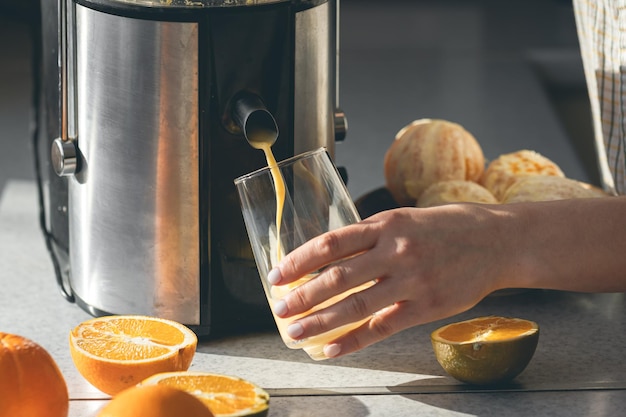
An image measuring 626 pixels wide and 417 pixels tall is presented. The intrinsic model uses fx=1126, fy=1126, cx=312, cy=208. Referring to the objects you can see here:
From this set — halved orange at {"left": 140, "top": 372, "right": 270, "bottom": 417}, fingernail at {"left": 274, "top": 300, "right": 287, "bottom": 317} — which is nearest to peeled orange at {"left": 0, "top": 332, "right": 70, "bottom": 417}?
halved orange at {"left": 140, "top": 372, "right": 270, "bottom": 417}

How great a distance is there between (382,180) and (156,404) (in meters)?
0.76

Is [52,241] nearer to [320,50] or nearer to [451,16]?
[320,50]

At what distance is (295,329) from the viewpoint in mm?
849

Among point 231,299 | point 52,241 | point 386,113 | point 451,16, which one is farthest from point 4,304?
point 451,16

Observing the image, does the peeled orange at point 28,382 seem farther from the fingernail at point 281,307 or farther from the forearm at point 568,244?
the forearm at point 568,244

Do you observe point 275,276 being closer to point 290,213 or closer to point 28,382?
point 290,213

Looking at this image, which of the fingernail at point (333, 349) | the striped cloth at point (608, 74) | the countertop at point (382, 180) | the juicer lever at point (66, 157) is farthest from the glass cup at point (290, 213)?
the striped cloth at point (608, 74)

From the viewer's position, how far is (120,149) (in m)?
1.01

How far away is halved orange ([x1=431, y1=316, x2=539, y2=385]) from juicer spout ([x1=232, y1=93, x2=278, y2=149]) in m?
0.22

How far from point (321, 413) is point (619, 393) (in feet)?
0.83

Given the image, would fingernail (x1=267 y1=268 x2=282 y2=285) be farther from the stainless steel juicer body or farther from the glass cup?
the stainless steel juicer body

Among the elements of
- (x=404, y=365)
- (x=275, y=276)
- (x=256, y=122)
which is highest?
(x=256, y=122)

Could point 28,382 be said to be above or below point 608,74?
below

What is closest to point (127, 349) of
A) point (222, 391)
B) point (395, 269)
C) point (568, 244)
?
point (222, 391)
